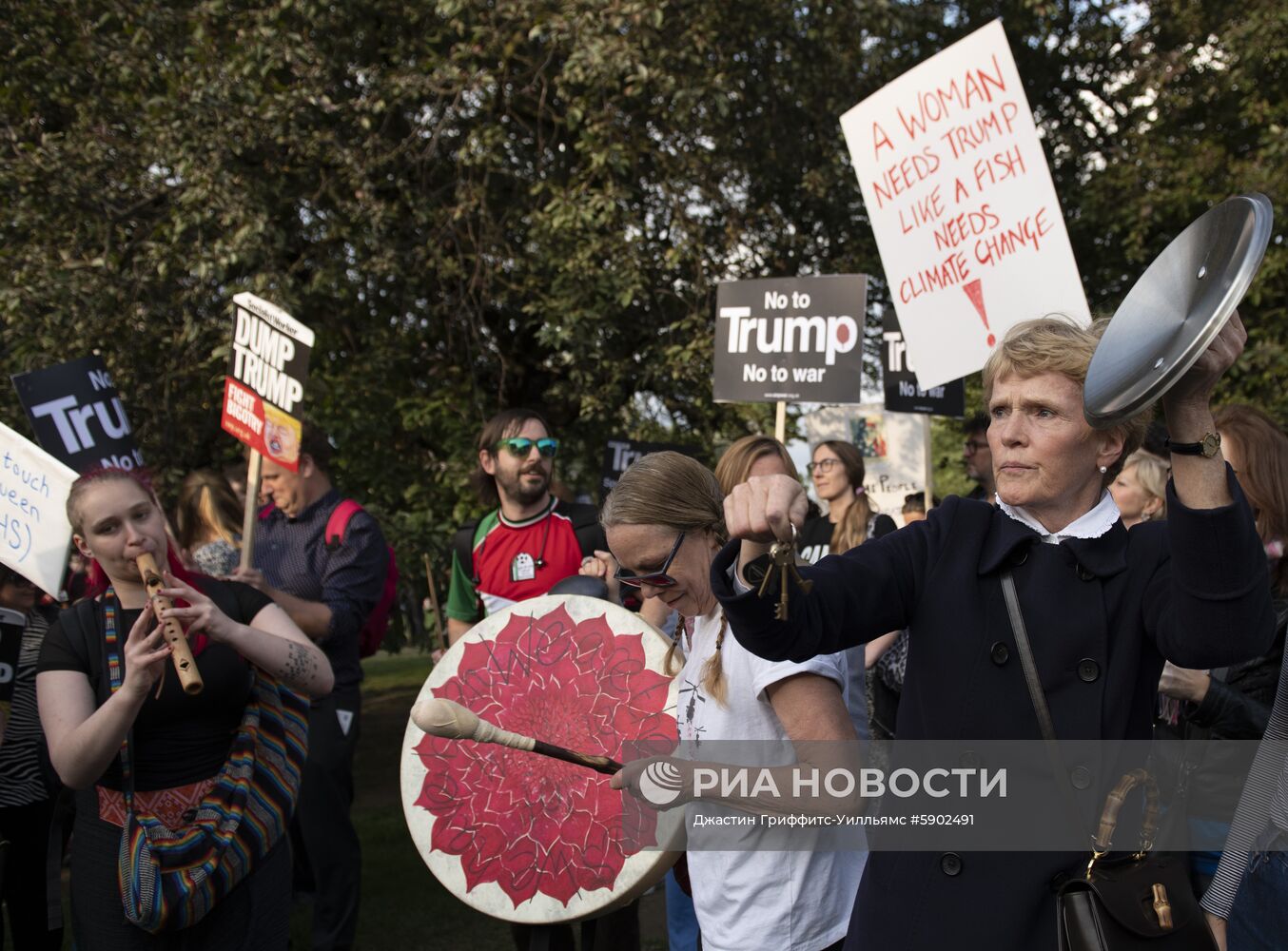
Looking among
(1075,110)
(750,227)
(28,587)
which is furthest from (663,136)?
(1075,110)

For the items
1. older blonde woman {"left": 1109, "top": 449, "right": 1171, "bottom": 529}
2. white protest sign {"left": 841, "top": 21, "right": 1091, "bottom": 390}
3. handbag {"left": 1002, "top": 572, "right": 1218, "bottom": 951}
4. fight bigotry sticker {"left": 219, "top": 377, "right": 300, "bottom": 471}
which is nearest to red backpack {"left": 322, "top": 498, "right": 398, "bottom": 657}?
fight bigotry sticker {"left": 219, "top": 377, "right": 300, "bottom": 471}

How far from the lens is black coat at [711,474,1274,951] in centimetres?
174

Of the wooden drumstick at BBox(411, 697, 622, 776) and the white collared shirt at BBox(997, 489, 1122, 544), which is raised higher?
the white collared shirt at BBox(997, 489, 1122, 544)

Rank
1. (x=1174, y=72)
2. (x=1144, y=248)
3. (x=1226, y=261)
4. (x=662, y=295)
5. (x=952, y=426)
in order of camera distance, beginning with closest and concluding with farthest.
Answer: (x=1226, y=261) < (x=662, y=295) < (x=1174, y=72) < (x=1144, y=248) < (x=952, y=426)

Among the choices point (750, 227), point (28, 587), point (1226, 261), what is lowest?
point (1226, 261)

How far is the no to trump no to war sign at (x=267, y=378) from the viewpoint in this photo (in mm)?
5133

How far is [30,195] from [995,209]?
725 centimetres

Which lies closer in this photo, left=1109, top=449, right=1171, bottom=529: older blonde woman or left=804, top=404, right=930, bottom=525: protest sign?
left=1109, top=449, right=1171, bottom=529: older blonde woman

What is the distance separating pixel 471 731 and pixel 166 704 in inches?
37.0

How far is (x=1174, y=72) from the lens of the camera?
12758 mm

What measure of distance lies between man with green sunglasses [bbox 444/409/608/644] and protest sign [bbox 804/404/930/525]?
194 inches

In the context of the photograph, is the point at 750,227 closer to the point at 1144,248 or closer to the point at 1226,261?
the point at 1144,248

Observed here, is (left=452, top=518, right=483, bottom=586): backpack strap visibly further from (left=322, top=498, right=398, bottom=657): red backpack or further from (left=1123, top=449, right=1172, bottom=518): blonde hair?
(left=1123, top=449, right=1172, bottom=518): blonde hair

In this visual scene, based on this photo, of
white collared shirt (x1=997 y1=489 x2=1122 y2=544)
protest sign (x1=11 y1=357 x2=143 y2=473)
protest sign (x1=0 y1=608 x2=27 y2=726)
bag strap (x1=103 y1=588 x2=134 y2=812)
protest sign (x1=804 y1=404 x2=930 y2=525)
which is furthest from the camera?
protest sign (x1=804 y1=404 x2=930 y2=525)
